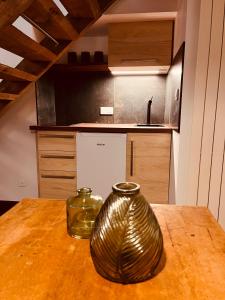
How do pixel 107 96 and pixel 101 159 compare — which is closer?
pixel 101 159

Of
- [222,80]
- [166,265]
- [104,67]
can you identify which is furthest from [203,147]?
[104,67]

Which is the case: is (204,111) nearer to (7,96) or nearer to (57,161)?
(57,161)

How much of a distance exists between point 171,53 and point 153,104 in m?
0.69

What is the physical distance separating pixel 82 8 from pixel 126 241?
2025 millimetres

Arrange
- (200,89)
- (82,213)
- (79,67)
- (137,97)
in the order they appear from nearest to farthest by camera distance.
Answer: (82,213), (200,89), (79,67), (137,97)

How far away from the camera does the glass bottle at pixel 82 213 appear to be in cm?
65

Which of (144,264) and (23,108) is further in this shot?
(23,108)

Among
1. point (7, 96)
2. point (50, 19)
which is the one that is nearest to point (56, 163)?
point (7, 96)

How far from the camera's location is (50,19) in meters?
1.69

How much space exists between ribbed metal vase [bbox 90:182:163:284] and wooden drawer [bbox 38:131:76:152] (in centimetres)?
208

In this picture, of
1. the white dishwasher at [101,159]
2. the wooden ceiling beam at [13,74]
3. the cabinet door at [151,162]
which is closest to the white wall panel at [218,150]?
the cabinet door at [151,162]

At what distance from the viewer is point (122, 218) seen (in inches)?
18.3

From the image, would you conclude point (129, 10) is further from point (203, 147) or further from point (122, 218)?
point (122, 218)

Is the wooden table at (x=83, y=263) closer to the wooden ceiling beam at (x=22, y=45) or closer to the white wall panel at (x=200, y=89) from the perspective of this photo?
the white wall panel at (x=200, y=89)
